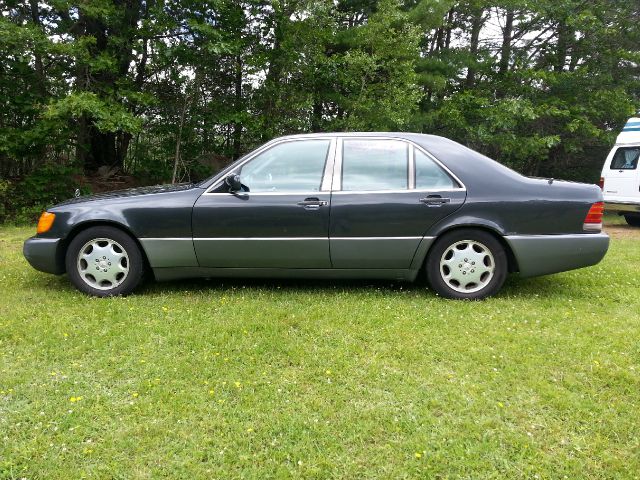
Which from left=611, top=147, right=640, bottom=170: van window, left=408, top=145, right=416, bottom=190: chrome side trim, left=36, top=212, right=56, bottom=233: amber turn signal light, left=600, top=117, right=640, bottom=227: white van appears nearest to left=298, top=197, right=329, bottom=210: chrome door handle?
left=408, top=145, right=416, bottom=190: chrome side trim

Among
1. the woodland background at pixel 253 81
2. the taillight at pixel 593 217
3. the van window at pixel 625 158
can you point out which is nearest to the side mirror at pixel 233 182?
the taillight at pixel 593 217

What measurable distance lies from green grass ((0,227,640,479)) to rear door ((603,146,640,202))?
7.43 m

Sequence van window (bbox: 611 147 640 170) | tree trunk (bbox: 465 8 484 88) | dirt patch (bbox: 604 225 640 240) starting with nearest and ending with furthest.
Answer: dirt patch (bbox: 604 225 640 240), van window (bbox: 611 147 640 170), tree trunk (bbox: 465 8 484 88)

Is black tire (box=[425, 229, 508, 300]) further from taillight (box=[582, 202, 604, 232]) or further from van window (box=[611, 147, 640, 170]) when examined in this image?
van window (box=[611, 147, 640, 170])

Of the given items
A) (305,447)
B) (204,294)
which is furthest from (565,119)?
(305,447)

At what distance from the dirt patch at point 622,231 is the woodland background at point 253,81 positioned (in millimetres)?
3132

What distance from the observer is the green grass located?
2.11m

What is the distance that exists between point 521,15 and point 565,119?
333 centimetres

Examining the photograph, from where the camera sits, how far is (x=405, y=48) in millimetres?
10430

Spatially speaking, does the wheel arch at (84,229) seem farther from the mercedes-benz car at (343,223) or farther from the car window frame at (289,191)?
the car window frame at (289,191)

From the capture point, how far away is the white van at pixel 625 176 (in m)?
10.3

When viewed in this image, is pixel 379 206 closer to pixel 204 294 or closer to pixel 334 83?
pixel 204 294

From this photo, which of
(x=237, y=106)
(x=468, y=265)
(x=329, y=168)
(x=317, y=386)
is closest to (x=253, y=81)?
(x=237, y=106)

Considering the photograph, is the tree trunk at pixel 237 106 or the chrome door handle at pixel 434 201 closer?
the chrome door handle at pixel 434 201
